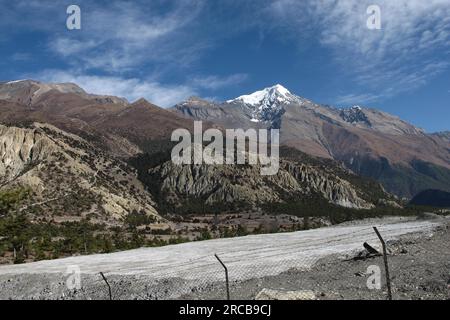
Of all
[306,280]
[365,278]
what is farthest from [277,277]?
[365,278]

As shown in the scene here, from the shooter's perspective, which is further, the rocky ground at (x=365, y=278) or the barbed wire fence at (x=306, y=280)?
the barbed wire fence at (x=306, y=280)

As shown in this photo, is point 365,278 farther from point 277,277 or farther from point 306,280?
point 277,277

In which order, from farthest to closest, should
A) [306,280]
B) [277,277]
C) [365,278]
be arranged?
[277,277]
[306,280]
[365,278]

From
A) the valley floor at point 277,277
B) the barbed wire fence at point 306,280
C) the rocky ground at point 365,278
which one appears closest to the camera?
the rocky ground at point 365,278

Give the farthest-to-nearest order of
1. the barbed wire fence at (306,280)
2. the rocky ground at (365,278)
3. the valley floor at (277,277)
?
the valley floor at (277,277)
the barbed wire fence at (306,280)
the rocky ground at (365,278)

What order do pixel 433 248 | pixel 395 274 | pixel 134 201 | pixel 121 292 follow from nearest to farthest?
1. pixel 395 274
2. pixel 121 292
3. pixel 433 248
4. pixel 134 201

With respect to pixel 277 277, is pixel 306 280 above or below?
above

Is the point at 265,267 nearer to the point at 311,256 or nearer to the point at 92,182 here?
the point at 311,256

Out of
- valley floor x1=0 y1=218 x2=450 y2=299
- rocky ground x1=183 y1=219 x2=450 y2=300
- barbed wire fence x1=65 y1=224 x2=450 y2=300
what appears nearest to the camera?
rocky ground x1=183 y1=219 x2=450 y2=300

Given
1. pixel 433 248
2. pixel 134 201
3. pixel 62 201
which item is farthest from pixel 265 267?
pixel 134 201

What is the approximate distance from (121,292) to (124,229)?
93508mm

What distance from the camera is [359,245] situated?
130ft

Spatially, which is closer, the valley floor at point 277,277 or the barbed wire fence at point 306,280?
the barbed wire fence at point 306,280

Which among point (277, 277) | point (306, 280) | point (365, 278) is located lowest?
point (277, 277)
